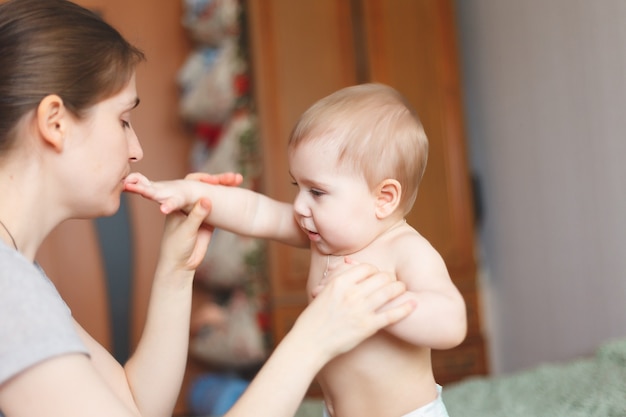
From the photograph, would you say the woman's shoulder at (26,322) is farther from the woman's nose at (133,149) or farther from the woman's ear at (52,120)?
the woman's nose at (133,149)

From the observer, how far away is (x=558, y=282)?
8.51 ft

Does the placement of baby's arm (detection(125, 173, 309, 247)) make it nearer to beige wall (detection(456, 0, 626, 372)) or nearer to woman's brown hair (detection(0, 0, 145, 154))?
woman's brown hair (detection(0, 0, 145, 154))

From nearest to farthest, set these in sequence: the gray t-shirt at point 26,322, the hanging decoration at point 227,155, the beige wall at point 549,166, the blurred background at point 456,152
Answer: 1. the gray t-shirt at point 26,322
2. the beige wall at point 549,166
3. the blurred background at point 456,152
4. the hanging decoration at point 227,155

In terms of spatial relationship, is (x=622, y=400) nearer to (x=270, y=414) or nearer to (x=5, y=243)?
(x=270, y=414)

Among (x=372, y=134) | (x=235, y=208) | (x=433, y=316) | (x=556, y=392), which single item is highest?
(x=372, y=134)

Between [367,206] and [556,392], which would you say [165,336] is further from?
[556,392]

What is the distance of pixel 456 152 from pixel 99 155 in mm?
2118

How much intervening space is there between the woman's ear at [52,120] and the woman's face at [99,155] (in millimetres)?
18

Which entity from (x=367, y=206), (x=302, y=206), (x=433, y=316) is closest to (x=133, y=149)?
(x=302, y=206)

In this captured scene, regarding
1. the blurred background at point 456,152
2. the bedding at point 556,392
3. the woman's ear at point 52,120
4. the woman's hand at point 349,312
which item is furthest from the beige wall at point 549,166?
the woman's ear at point 52,120

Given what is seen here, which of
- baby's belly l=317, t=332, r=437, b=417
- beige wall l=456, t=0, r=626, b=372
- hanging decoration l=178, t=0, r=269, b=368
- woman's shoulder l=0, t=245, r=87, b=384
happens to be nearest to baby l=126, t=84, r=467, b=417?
baby's belly l=317, t=332, r=437, b=417

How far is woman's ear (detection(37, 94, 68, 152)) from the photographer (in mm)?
1074

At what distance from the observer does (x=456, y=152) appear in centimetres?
307

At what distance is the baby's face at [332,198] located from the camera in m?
1.25
